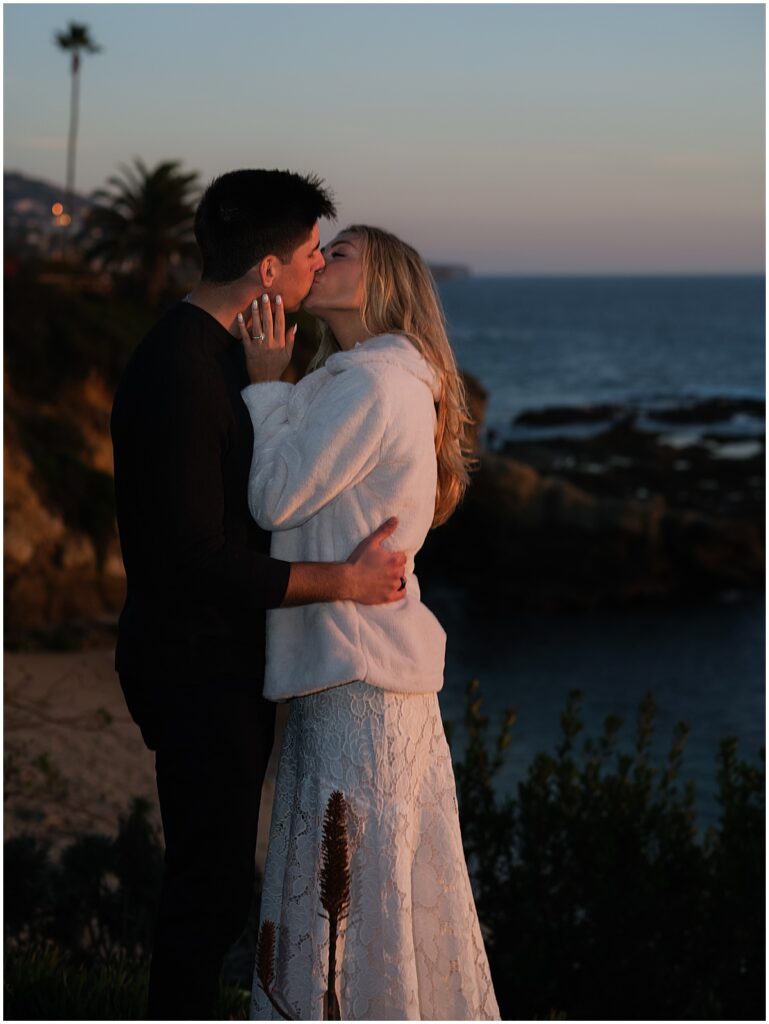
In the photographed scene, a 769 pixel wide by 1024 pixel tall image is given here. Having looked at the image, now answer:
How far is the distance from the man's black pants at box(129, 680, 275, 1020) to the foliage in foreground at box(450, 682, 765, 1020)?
2704mm

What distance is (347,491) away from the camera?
382cm

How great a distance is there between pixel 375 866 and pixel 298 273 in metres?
1.73

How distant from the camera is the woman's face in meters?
3.94

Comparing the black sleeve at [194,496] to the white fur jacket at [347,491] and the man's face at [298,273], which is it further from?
the man's face at [298,273]

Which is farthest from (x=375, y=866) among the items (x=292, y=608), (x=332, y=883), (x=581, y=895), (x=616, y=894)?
(x=581, y=895)

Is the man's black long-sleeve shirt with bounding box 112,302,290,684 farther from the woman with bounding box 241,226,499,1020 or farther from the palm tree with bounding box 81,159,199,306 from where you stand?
the palm tree with bounding box 81,159,199,306

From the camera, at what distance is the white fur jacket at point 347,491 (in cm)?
368

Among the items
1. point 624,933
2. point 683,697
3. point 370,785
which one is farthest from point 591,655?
point 370,785

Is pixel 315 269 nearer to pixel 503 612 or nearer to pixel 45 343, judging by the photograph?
pixel 45 343

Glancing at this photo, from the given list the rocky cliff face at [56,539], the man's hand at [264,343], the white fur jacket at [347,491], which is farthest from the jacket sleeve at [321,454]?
the rocky cliff face at [56,539]

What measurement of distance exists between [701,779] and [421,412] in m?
14.3

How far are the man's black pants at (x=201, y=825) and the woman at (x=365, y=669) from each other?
0.16 metres

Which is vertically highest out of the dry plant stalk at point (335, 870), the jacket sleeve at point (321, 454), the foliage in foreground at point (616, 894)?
the jacket sleeve at point (321, 454)

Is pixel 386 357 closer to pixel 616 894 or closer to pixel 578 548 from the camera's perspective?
pixel 616 894
